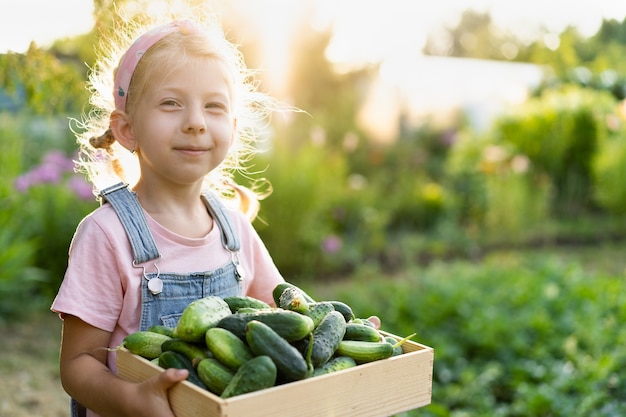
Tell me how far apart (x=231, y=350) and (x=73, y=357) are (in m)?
0.58

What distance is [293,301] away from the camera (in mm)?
1948

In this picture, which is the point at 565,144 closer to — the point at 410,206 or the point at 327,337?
the point at 410,206

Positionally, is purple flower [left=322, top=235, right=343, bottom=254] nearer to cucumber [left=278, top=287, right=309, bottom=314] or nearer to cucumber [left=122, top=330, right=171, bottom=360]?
cucumber [left=278, top=287, right=309, bottom=314]

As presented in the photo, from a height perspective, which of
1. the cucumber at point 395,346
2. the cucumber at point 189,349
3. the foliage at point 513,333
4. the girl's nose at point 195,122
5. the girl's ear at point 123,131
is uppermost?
the girl's nose at point 195,122

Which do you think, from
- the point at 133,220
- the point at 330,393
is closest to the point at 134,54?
the point at 133,220

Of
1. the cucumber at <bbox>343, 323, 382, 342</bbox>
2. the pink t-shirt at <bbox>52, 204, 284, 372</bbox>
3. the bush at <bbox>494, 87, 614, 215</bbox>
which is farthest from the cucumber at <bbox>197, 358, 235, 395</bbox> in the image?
the bush at <bbox>494, 87, 614, 215</bbox>

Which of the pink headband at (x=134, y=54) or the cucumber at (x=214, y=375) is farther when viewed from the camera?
the pink headband at (x=134, y=54)

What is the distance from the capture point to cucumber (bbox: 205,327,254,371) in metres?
1.71

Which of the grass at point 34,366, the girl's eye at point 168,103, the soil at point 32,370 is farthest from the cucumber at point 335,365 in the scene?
the soil at point 32,370

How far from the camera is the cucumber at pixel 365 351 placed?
1846 millimetres

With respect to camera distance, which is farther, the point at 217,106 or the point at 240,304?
the point at 217,106

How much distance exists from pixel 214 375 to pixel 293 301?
337 millimetres

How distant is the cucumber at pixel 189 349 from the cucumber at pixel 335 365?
0.85 ft

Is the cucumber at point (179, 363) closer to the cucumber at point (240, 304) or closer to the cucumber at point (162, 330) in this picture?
the cucumber at point (162, 330)
